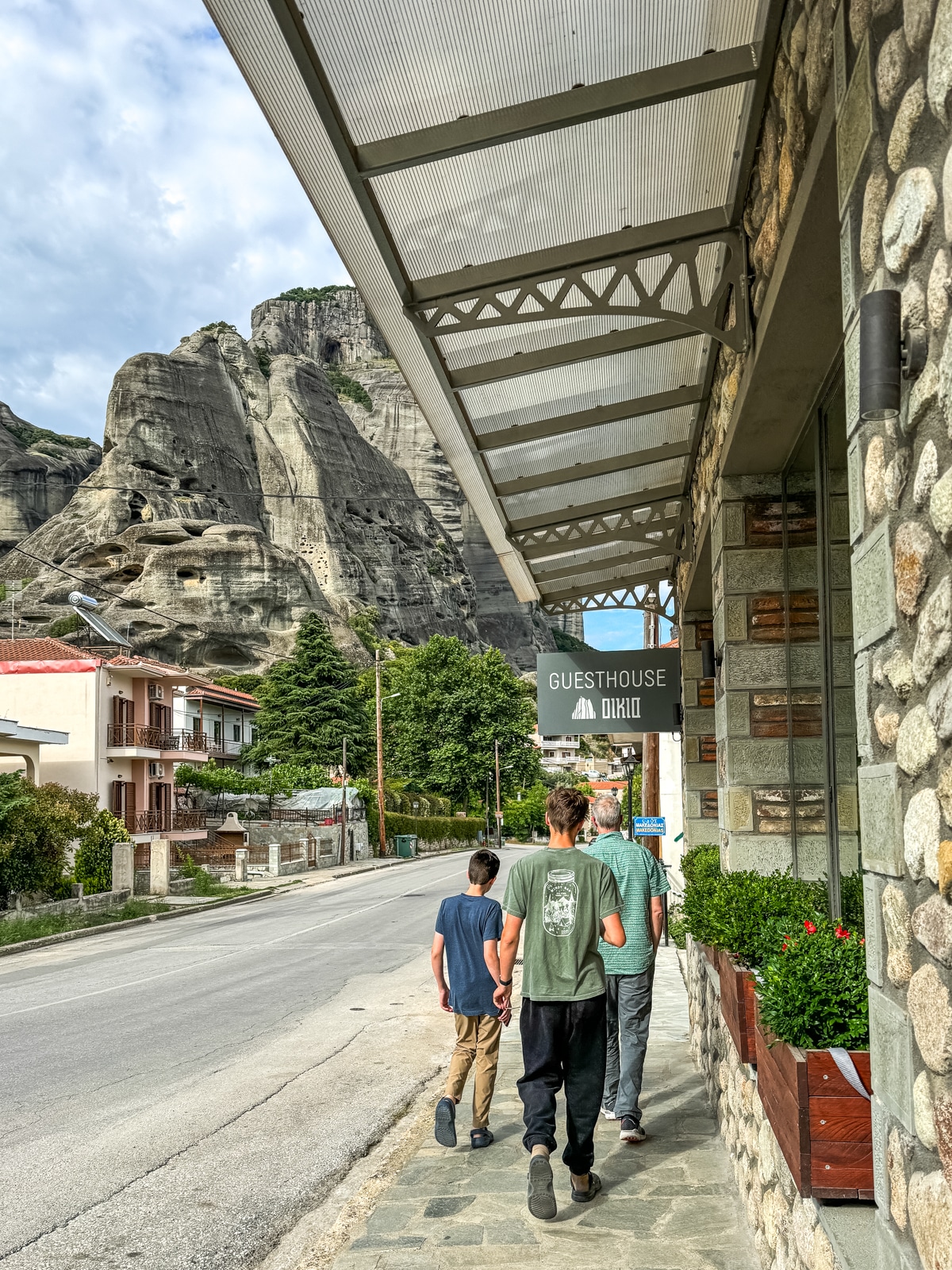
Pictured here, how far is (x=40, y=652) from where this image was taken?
129 feet

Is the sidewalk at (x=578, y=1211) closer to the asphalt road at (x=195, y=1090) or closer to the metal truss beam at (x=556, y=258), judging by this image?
the asphalt road at (x=195, y=1090)

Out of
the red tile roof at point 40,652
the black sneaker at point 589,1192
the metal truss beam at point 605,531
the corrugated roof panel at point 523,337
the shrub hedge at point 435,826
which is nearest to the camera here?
the black sneaker at point 589,1192

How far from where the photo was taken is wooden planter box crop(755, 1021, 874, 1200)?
2859 mm

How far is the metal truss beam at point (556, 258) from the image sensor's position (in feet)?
17.3

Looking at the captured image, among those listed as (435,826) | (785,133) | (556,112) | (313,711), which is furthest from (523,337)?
(435,826)

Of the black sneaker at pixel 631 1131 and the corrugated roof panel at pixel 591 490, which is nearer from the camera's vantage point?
the black sneaker at pixel 631 1131

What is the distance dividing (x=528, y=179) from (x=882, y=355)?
9.78 feet

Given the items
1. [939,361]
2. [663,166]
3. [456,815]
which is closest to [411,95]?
[663,166]

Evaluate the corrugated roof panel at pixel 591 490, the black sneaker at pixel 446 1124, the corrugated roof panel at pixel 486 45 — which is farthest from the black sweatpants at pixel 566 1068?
the corrugated roof panel at pixel 591 490

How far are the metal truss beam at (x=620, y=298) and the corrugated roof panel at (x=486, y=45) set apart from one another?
103 cm

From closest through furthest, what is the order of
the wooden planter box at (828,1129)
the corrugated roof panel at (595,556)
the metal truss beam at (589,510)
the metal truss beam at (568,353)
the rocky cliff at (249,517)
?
the wooden planter box at (828,1129), the metal truss beam at (568,353), the metal truss beam at (589,510), the corrugated roof panel at (595,556), the rocky cliff at (249,517)

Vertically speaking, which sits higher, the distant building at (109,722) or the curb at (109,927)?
the distant building at (109,722)

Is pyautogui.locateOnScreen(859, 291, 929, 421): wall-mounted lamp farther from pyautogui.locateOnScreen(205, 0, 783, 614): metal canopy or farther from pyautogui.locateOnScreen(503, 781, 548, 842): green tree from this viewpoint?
pyautogui.locateOnScreen(503, 781, 548, 842): green tree

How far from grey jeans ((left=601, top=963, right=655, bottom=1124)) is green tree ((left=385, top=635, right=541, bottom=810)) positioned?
65.3 m
